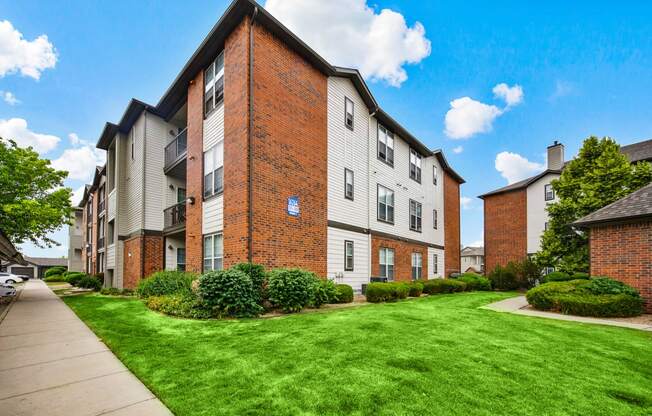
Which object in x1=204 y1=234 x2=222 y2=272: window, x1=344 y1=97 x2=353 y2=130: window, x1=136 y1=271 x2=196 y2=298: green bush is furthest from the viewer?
x1=344 y1=97 x2=353 y2=130: window

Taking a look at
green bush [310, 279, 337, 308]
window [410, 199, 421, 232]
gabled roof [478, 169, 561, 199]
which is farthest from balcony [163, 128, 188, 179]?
gabled roof [478, 169, 561, 199]

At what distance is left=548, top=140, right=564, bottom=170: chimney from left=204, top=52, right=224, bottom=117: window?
26.8m

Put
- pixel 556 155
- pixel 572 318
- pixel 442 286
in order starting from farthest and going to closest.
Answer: pixel 556 155
pixel 442 286
pixel 572 318

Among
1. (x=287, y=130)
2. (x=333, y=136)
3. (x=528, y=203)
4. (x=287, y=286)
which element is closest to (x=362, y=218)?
(x=333, y=136)

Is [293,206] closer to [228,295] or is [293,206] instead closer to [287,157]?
[287,157]

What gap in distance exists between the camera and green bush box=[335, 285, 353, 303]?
1209cm

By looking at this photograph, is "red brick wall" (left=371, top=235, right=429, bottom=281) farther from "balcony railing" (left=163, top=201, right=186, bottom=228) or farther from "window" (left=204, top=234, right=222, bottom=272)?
"balcony railing" (left=163, top=201, right=186, bottom=228)

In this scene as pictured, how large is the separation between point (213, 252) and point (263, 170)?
12.2 feet

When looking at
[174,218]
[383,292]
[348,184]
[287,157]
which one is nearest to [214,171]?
[287,157]

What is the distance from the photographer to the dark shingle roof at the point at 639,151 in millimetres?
21655

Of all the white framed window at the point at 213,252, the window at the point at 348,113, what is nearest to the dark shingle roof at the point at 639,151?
the window at the point at 348,113

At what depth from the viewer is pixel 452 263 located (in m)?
27.2

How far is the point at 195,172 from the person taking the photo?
1399 centimetres

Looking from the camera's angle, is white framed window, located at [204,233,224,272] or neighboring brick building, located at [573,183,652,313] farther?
white framed window, located at [204,233,224,272]
